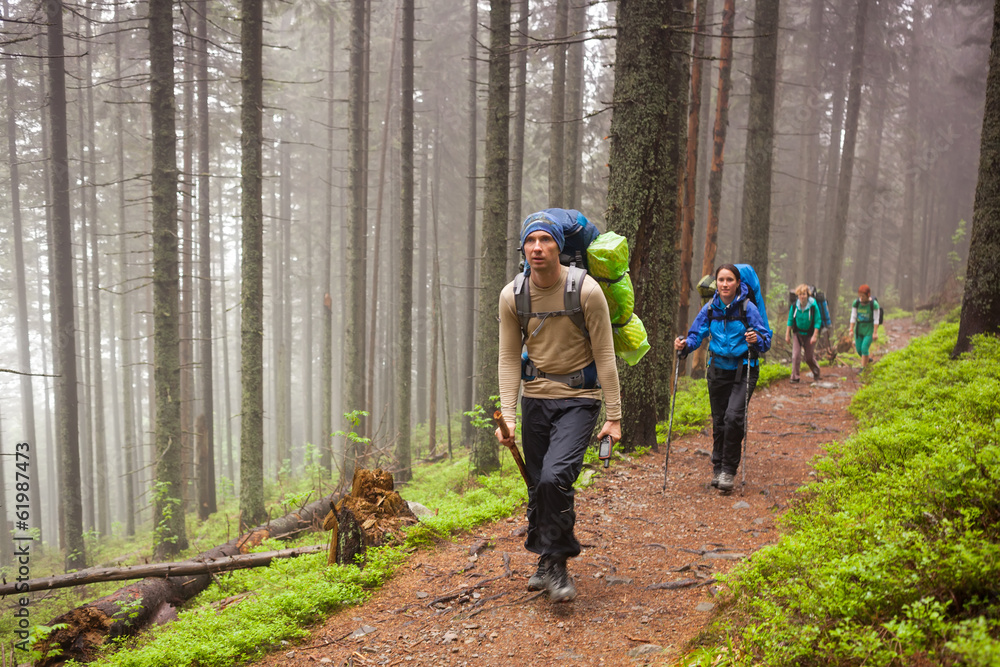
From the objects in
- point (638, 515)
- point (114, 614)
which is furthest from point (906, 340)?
point (114, 614)

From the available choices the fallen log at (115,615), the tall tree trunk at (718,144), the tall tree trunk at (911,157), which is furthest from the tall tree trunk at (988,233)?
the tall tree trunk at (911,157)

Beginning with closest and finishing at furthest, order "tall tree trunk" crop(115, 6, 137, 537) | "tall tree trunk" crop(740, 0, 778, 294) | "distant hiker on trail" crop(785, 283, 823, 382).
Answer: "distant hiker on trail" crop(785, 283, 823, 382), "tall tree trunk" crop(740, 0, 778, 294), "tall tree trunk" crop(115, 6, 137, 537)

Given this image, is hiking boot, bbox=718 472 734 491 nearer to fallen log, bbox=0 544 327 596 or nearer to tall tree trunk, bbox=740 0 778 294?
fallen log, bbox=0 544 327 596

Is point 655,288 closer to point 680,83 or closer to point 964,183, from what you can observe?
point 680,83

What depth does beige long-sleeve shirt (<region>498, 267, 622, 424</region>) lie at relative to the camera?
411cm

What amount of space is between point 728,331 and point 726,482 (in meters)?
1.77

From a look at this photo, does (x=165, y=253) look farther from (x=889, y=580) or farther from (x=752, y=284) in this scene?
(x=889, y=580)

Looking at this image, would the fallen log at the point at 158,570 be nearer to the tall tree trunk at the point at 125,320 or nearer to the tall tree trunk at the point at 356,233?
the tall tree trunk at the point at 356,233

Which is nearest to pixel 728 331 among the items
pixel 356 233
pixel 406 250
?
pixel 406 250

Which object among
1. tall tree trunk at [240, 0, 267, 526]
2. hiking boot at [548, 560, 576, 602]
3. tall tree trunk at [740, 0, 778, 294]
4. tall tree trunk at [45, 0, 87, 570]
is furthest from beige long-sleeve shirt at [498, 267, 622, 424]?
tall tree trunk at [45, 0, 87, 570]

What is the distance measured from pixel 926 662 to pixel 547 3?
27.1 metres

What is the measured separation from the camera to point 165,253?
11375 mm

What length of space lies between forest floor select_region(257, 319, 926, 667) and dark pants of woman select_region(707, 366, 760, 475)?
0.37 meters

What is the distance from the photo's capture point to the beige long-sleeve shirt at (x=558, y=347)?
4105 mm
